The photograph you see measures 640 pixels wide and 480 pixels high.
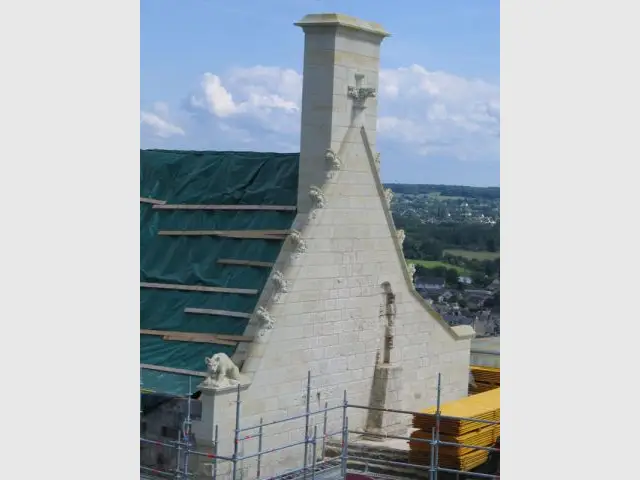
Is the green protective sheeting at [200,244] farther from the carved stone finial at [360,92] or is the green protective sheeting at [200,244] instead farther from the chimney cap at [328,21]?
the chimney cap at [328,21]

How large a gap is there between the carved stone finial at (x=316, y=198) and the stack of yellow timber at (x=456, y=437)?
425 cm

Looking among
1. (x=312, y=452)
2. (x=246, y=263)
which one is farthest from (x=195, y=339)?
(x=312, y=452)

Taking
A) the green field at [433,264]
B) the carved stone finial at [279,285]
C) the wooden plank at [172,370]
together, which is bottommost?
the wooden plank at [172,370]

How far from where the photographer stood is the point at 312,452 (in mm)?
22500

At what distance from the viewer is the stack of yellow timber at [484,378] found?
28250 mm

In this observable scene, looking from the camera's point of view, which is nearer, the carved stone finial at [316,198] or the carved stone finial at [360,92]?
the carved stone finial at [316,198]

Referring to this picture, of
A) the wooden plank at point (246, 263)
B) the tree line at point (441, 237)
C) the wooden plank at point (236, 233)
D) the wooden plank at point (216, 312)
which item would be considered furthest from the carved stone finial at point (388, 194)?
the wooden plank at point (216, 312)

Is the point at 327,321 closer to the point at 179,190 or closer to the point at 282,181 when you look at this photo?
the point at 282,181

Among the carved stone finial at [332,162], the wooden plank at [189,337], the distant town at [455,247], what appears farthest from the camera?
the carved stone finial at [332,162]

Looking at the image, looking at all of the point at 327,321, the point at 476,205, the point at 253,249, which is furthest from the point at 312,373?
the point at 476,205

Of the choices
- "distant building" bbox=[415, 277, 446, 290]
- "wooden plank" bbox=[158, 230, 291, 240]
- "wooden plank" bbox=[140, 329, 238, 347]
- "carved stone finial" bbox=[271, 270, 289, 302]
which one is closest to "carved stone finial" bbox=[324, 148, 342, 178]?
"wooden plank" bbox=[158, 230, 291, 240]

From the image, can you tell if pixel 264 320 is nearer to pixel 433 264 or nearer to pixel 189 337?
pixel 189 337

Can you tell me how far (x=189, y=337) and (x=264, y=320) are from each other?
6.74 feet

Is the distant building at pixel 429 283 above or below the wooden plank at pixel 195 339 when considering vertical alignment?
above
